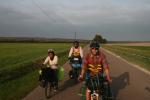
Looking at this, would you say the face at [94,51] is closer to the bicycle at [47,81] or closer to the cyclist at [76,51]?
the bicycle at [47,81]

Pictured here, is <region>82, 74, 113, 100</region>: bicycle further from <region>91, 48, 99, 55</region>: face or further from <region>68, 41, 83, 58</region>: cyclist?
<region>68, 41, 83, 58</region>: cyclist

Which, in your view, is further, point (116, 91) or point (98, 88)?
point (116, 91)

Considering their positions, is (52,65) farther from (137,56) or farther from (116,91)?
(137,56)

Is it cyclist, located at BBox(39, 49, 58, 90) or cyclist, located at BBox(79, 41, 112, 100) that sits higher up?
cyclist, located at BBox(79, 41, 112, 100)

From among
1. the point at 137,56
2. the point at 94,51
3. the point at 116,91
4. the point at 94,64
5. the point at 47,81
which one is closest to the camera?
the point at 94,51

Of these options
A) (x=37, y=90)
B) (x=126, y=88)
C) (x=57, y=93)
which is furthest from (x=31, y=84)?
(x=126, y=88)

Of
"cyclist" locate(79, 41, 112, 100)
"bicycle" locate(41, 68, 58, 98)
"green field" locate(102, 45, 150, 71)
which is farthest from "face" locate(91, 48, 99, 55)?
"green field" locate(102, 45, 150, 71)

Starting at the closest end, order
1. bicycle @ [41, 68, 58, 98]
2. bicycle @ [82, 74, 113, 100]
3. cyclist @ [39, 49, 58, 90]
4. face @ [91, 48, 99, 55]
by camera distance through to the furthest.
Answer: bicycle @ [82, 74, 113, 100] < face @ [91, 48, 99, 55] < bicycle @ [41, 68, 58, 98] < cyclist @ [39, 49, 58, 90]

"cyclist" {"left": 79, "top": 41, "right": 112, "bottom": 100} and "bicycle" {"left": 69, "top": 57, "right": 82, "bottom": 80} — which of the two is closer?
"cyclist" {"left": 79, "top": 41, "right": 112, "bottom": 100}

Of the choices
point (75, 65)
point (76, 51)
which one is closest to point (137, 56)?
point (76, 51)

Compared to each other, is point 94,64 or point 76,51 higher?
point 94,64

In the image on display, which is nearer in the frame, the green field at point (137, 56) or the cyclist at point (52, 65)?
the cyclist at point (52, 65)

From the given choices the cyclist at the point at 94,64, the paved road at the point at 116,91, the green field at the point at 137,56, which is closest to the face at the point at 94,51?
the cyclist at the point at 94,64

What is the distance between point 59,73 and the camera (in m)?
11.0
